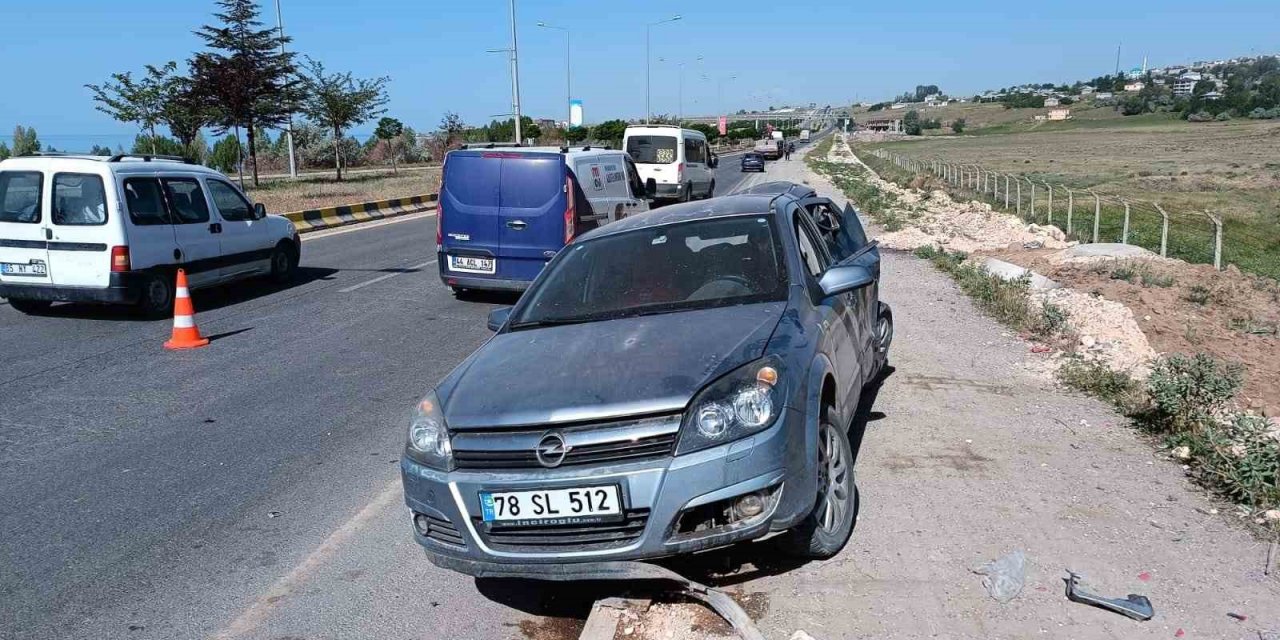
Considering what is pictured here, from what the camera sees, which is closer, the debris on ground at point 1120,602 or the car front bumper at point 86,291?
the debris on ground at point 1120,602

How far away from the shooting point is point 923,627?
3.71 m

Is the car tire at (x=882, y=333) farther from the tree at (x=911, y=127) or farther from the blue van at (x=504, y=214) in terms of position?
the tree at (x=911, y=127)

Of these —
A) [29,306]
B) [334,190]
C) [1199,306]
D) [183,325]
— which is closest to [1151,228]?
[1199,306]

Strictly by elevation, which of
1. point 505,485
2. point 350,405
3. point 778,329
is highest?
point 778,329

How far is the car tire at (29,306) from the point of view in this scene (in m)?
11.5

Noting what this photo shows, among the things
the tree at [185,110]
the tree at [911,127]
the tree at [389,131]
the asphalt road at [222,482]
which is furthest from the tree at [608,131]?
the tree at [911,127]

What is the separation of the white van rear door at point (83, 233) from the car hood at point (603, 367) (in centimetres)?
761

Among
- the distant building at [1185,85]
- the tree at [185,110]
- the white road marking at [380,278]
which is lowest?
the white road marking at [380,278]

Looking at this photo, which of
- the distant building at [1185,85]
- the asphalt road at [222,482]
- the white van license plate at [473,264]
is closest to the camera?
the asphalt road at [222,482]

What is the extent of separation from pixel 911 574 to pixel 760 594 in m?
0.64

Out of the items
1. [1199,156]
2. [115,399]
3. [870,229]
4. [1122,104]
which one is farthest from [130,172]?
[1122,104]

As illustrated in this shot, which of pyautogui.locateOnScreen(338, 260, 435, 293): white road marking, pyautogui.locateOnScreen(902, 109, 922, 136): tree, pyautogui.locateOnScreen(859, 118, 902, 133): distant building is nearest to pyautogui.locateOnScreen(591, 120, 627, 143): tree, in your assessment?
pyautogui.locateOnScreen(338, 260, 435, 293): white road marking

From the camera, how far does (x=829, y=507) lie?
4375mm

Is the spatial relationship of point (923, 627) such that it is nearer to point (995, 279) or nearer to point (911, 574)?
point (911, 574)
